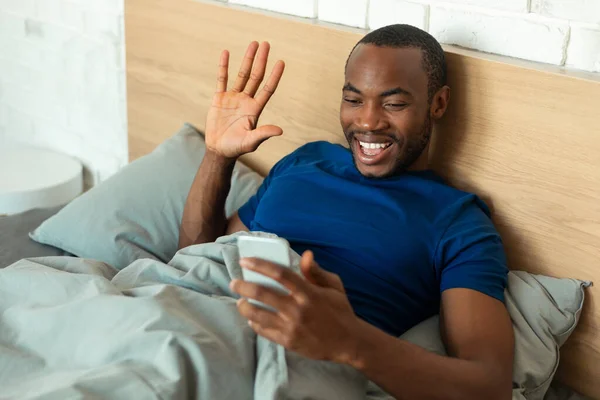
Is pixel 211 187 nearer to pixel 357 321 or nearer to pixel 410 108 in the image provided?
pixel 410 108

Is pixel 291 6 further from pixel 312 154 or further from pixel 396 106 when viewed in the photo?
pixel 396 106

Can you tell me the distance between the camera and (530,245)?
4.64 feet

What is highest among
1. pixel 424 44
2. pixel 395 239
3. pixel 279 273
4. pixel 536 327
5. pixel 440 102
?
pixel 424 44

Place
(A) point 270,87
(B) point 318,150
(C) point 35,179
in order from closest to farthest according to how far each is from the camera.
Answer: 1. (A) point 270,87
2. (B) point 318,150
3. (C) point 35,179

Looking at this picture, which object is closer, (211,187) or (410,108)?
(410,108)

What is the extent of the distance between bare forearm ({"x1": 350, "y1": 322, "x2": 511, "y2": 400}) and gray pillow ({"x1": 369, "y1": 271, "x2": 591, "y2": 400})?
124mm

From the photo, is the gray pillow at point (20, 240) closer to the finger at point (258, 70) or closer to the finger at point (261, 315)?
the finger at point (258, 70)

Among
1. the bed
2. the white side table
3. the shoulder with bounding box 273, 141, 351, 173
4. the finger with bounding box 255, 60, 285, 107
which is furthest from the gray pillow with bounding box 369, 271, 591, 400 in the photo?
the white side table

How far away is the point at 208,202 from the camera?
5.31 ft

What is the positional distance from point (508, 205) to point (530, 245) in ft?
0.26

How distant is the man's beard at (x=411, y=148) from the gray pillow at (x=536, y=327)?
0.27 metres

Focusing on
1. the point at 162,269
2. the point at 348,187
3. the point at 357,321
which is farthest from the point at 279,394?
the point at 348,187

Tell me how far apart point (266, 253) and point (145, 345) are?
0.80 ft

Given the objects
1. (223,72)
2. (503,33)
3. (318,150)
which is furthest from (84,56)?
(503,33)
